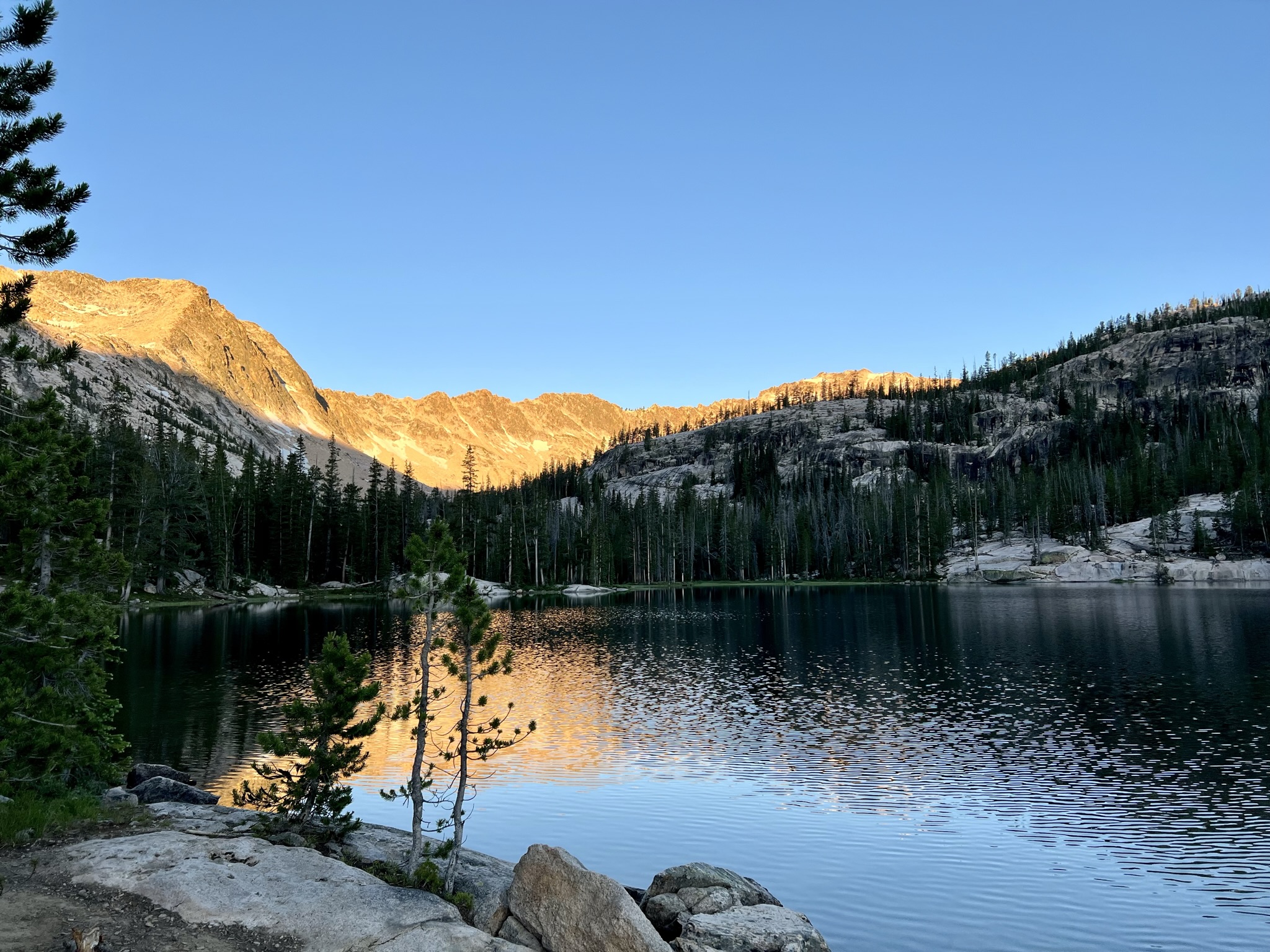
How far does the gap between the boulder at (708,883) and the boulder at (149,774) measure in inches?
607

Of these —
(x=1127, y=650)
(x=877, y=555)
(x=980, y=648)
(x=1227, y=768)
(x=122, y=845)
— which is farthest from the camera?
(x=877, y=555)

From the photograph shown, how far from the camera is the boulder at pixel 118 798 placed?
20391 mm

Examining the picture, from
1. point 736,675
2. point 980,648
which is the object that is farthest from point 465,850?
point 980,648

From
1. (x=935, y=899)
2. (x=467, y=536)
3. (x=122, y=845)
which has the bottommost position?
(x=935, y=899)

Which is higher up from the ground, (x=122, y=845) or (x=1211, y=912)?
(x=122, y=845)

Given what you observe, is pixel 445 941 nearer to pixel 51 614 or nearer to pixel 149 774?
pixel 51 614

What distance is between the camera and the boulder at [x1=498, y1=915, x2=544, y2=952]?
14.4 m

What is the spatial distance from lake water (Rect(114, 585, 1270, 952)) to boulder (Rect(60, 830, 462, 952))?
7.35 meters

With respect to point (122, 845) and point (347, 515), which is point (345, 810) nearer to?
point (122, 845)

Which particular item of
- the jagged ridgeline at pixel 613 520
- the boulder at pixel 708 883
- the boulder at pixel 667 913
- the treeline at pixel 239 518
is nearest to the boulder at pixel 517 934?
the boulder at pixel 667 913

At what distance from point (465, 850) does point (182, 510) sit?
101m

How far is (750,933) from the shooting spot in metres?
15.2

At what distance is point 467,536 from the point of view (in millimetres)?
151250

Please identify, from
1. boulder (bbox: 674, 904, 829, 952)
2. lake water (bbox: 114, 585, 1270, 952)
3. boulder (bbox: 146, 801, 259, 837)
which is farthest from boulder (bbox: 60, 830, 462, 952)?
lake water (bbox: 114, 585, 1270, 952)
